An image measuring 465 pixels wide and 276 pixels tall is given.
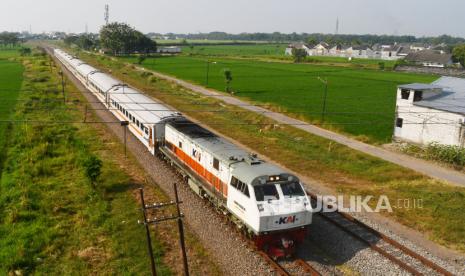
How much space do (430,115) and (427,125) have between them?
94cm

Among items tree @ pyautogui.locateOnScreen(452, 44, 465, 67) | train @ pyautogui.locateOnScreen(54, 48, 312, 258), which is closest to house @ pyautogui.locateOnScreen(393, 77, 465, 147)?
train @ pyautogui.locateOnScreen(54, 48, 312, 258)

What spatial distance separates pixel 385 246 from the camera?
19.0 meters

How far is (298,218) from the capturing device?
56.1 ft

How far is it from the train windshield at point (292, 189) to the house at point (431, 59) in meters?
131

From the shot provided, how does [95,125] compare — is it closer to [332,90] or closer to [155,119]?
[155,119]

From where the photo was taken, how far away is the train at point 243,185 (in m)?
16.8

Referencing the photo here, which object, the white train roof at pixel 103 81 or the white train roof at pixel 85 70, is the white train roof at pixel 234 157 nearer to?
the white train roof at pixel 103 81

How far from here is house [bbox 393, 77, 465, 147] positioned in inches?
1333

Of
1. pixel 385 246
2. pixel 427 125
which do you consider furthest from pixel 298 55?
pixel 385 246

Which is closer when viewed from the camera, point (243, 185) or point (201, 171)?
point (243, 185)

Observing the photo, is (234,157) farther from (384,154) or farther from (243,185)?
(384,154)

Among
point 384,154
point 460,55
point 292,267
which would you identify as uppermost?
point 460,55

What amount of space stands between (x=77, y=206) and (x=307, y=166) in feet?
56.6

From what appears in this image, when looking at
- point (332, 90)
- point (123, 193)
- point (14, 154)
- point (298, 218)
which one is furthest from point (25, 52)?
point (298, 218)
